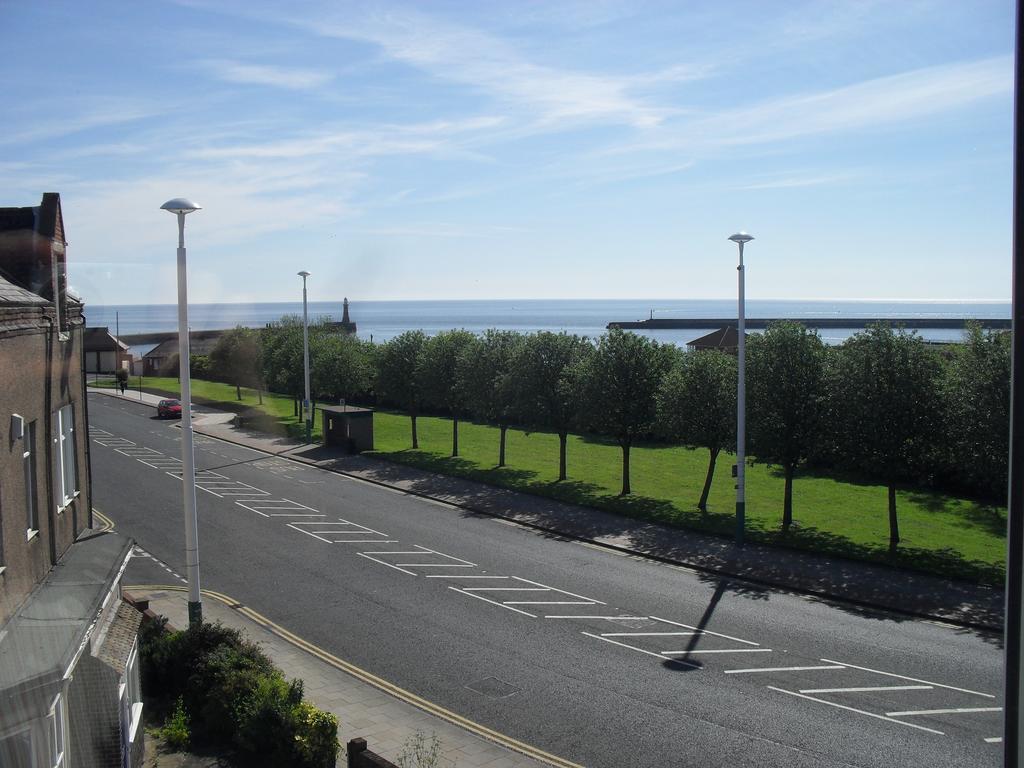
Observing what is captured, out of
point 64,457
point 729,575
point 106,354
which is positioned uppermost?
point 106,354

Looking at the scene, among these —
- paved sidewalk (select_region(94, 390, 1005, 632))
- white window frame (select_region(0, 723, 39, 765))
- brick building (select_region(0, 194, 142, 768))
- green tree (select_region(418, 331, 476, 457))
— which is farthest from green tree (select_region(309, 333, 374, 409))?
white window frame (select_region(0, 723, 39, 765))

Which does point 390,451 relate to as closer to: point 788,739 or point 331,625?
point 331,625

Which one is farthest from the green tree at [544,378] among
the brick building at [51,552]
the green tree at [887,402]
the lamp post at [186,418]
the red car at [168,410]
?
the red car at [168,410]

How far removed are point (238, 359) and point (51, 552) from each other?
165ft

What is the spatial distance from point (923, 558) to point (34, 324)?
68.5 ft

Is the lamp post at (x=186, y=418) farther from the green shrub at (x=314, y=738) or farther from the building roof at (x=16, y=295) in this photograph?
the green shrub at (x=314, y=738)

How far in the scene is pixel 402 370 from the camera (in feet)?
135

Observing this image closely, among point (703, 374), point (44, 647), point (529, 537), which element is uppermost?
point (703, 374)

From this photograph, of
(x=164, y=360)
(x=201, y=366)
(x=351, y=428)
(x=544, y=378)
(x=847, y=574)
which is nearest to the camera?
(x=847, y=574)

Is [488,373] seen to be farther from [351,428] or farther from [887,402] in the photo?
[887,402]

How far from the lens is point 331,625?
17188 millimetres

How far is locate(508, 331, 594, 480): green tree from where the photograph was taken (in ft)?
107

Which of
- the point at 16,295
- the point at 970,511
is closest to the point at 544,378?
the point at 970,511

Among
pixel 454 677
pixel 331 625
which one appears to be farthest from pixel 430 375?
pixel 454 677
